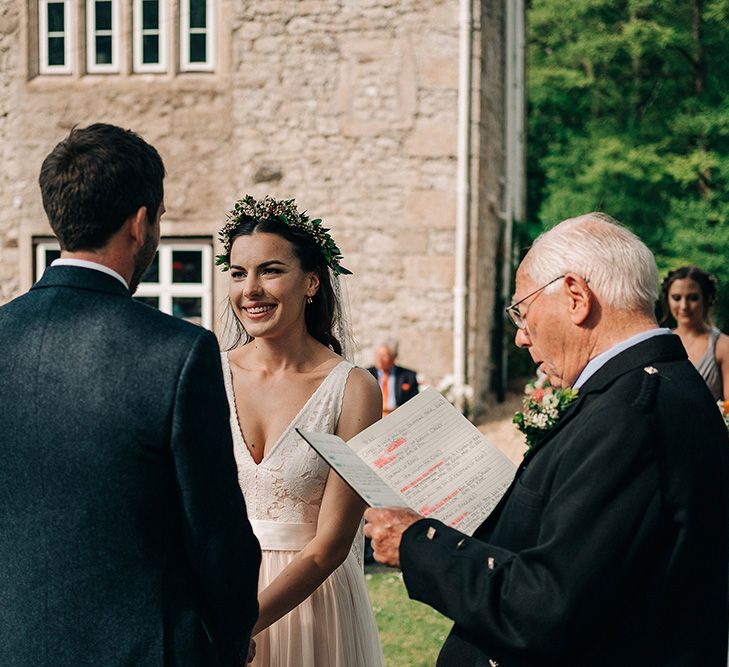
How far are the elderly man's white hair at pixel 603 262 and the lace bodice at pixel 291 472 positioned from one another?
1.02 m

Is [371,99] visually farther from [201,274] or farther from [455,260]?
[201,274]

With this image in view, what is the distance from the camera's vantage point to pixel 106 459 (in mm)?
2143

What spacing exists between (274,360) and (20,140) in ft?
36.9

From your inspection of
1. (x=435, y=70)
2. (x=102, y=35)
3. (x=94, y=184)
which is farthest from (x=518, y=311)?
(x=102, y=35)

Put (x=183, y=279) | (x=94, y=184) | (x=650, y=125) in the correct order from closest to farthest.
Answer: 1. (x=94, y=184)
2. (x=183, y=279)
3. (x=650, y=125)

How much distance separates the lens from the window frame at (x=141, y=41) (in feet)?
44.1

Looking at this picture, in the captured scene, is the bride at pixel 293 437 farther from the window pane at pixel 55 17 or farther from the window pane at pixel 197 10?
the window pane at pixel 55 17

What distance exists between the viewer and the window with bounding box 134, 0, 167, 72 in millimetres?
13461

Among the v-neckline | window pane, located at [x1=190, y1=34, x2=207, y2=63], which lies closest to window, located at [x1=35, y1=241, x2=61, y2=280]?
window pane, located at [x1=190, y1=34, x2=207, y2=63]

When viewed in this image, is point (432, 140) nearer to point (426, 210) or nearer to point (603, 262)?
point (426, 210)

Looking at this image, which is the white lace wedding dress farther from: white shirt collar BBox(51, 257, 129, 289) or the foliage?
the foliage

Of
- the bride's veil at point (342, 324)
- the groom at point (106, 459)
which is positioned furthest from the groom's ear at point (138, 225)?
the bride's veil at point (342, 324)

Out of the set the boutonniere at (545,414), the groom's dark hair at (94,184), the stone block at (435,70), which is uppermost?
the stone block at (435,70)

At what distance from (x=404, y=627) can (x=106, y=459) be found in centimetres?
488
